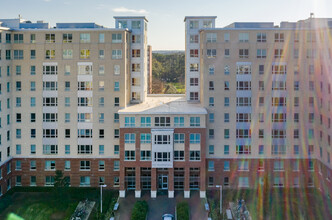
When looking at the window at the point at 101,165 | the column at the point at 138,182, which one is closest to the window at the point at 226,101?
the column at the point at 138,182

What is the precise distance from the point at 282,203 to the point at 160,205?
17.0 meters

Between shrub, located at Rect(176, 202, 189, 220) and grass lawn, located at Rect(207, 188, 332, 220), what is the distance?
11.3 feet

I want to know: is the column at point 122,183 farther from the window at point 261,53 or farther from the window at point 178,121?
the window at point 261,53

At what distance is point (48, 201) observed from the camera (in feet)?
169

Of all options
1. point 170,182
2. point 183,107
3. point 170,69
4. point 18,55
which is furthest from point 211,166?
Result: point 170,69

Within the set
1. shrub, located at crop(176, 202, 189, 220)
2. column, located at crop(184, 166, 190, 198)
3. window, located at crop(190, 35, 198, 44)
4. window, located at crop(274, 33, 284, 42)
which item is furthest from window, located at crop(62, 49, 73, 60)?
window, located at crop(274, 33, 284, 42)

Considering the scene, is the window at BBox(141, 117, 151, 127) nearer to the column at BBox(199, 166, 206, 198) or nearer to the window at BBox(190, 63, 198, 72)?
the column at BBox(199, 166, 206, 198)

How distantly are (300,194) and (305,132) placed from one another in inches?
364

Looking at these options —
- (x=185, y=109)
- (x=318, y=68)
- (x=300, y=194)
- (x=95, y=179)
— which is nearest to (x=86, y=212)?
(x=95, y=179)

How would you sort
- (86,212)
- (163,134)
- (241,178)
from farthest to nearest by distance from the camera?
(241,178)
(163,134)
(86,212)

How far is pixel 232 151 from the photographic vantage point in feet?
181

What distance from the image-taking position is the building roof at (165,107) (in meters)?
52.1

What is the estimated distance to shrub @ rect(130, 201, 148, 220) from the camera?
4448 cm

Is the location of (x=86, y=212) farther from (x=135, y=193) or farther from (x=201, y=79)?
(x=201, y=79)
